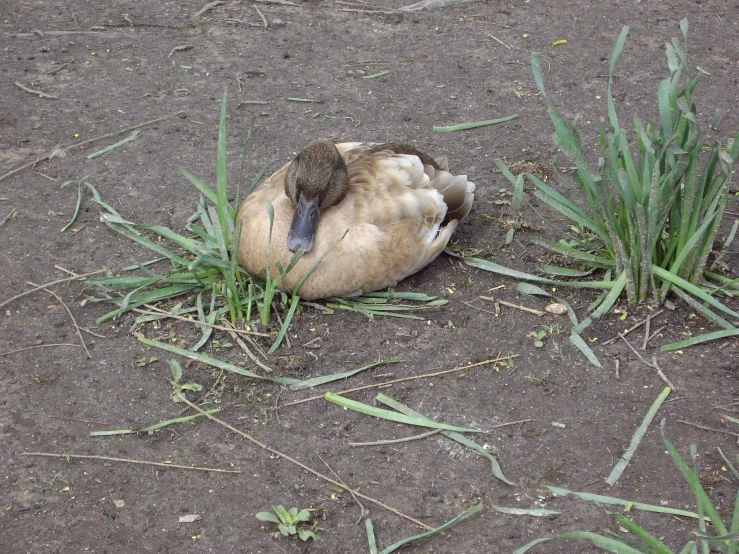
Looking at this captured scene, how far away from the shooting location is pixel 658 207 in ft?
11.9

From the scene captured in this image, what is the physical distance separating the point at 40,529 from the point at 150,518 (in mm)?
379

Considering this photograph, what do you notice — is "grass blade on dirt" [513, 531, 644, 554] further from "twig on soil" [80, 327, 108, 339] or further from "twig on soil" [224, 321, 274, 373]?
"twig on soil" [80, 327, 108, 339]

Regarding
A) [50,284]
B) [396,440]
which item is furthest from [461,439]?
[50,284]

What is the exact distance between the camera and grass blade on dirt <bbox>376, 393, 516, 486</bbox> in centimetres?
313

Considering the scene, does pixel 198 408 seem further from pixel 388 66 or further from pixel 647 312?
pixel 388 66

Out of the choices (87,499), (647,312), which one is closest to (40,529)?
(87,499)

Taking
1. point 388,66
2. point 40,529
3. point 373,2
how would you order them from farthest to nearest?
point 373,2
point 388,66
point 40,529

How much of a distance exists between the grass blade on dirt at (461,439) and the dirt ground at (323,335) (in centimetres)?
4

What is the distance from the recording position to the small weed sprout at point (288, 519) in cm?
291

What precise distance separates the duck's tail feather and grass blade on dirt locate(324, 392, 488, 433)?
1313mm

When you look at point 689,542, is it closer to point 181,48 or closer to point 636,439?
point 636,439

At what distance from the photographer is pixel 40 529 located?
295 centimetres

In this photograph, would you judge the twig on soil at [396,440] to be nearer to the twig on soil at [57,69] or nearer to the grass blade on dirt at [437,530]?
the grass blade on dirt at [437,530]

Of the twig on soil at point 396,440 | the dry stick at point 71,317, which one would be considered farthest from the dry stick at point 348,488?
the dry stick at point 71,317
